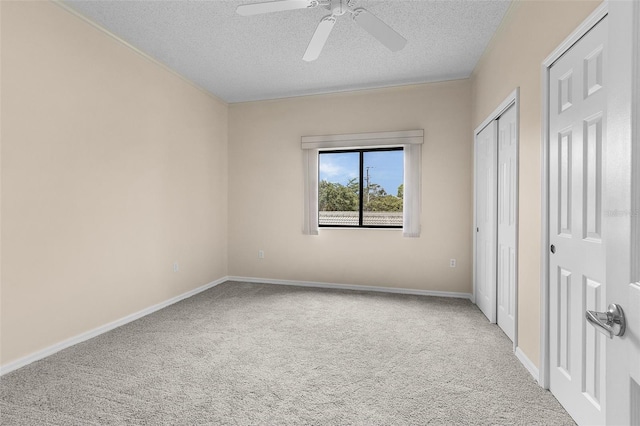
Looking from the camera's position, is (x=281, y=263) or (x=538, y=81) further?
(x=281, y=263)

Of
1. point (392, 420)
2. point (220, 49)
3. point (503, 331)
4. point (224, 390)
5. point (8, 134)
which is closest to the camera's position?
point (392, 420)

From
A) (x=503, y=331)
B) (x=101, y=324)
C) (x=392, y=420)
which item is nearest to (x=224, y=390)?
(x=392, y=420)

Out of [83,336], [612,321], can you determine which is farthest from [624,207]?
[83,336]

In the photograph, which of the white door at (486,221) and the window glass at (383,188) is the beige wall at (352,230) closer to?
the window glass at (383,188)

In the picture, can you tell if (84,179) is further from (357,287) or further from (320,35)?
(357,287)

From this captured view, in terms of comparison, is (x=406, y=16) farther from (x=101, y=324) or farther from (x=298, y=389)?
(x=101, y=324)

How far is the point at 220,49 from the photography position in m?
3.21

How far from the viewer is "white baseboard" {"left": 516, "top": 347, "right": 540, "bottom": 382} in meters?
2.04

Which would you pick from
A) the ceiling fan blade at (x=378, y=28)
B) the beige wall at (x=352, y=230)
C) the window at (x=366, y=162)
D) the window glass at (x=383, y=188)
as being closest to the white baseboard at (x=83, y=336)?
the beige wall at (x=352, y=230)

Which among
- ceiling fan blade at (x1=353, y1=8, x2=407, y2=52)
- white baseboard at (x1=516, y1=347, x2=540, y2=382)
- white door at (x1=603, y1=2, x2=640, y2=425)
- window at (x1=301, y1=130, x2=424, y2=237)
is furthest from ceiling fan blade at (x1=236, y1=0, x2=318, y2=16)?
white baseboard at (x1=516, y1=347, x2=540, y2=382)

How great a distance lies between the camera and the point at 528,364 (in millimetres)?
2162

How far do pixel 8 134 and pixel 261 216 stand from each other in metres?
2.92

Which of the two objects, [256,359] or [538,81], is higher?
[538,81]

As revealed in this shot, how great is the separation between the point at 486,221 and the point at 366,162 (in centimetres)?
172
